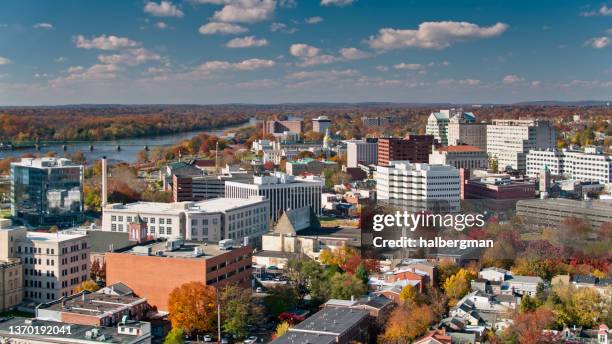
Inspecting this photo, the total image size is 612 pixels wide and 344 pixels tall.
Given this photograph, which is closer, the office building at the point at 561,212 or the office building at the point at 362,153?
the office building at the point at 561,212

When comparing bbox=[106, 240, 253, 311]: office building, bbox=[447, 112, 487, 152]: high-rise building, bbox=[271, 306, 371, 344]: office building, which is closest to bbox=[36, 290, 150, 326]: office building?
bbox=[106, 240, 253, 311]: office building

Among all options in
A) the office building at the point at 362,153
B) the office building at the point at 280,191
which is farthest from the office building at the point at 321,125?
the office building at the point at 280,191

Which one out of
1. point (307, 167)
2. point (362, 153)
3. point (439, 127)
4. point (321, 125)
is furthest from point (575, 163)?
point (321, 125)

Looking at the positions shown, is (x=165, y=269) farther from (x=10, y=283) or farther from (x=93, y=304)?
(x=10, y=283)

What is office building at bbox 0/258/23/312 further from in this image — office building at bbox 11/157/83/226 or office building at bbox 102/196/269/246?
office building at bbox 11/157/83/226

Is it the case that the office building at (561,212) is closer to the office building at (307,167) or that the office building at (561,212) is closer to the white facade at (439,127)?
the office building at (307,167)

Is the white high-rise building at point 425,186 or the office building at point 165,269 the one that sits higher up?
the white high-rise building at point 425,186
